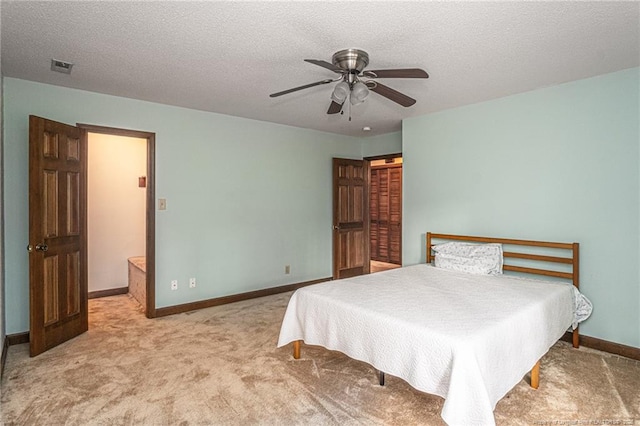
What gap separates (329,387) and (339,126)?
368 cm

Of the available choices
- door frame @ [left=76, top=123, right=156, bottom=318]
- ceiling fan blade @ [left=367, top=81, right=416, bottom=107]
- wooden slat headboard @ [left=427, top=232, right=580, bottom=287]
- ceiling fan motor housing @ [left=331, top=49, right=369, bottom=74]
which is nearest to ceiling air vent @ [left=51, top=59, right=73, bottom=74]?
door frame @ [left=76, top=123, right=156, bottom=318]

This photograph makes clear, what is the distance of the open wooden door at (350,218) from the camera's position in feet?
18.7

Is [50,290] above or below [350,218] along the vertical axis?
below

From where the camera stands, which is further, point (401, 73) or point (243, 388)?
point (243, 388)

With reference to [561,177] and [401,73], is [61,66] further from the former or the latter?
[561,177]

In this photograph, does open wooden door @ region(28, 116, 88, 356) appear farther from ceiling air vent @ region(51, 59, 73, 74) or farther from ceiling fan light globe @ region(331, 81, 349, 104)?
ceiling fan light globe @ region(331, 81, 349, 104)

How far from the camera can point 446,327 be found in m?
1.99

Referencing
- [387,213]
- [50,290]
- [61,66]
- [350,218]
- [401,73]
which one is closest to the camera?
[401,73]

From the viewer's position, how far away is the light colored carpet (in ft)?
7.00

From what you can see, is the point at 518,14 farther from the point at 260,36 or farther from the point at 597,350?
the point at 597,350

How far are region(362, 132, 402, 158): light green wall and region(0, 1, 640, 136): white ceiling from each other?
1.96m

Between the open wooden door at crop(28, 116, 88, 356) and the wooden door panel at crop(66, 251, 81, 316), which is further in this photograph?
the wooden door panel at crop(66, 251, 81, 316)

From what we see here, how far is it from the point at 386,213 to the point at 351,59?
5252mm

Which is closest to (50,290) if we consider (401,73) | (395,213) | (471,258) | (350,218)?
(401,73)
